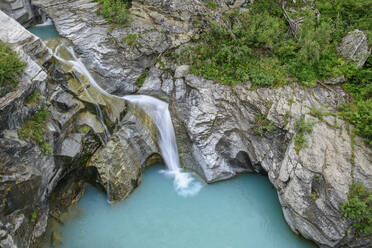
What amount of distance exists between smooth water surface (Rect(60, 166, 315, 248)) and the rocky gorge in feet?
1.76

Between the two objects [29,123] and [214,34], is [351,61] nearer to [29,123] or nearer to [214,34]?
[214,34]

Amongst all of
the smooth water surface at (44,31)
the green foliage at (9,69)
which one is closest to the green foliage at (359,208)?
the green foliage at (9,69)

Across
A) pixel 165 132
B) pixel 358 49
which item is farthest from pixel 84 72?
pixel 358 49

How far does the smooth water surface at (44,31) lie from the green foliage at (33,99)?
439 cm

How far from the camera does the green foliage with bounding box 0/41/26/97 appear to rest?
708 centimetres

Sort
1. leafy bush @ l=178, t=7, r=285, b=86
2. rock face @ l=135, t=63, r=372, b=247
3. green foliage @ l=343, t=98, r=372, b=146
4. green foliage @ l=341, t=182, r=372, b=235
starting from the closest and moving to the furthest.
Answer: green foliage @ l=341, t=182, r=372, b=235
rock face @ l=135, t=63, r=372, b=247
green foliage @ l=343, t=98, r=372, b=146
leafy bush @ l=178, t=7, r=285, b=86

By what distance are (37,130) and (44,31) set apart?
20.6 feet

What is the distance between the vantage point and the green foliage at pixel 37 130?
7.63 m

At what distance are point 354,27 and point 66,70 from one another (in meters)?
12.2

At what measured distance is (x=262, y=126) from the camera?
997cm

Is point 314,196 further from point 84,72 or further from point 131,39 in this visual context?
point 84,72

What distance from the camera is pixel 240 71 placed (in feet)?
35.0

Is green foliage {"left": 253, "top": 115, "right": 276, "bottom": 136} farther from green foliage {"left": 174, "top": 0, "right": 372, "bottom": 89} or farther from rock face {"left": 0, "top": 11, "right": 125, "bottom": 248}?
rock face {"left": 0, "top": 11, "right": 125, "bottom": 248}

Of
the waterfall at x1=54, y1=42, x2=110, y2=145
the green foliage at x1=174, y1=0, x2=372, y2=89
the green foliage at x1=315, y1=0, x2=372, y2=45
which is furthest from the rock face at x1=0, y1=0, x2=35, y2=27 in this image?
the green foliage at x1=315, y1=0, x2=372, y2=45
